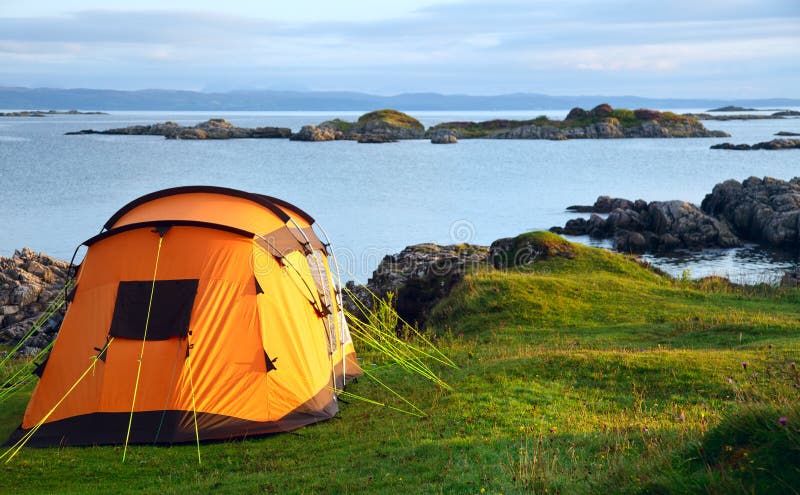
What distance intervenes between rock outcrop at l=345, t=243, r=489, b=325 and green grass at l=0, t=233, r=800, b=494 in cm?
639

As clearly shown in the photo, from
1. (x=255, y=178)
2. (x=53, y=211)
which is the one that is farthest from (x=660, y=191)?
(x=53, y=211)

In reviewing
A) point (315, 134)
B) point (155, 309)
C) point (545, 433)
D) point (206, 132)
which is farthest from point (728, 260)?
point (206, 132)

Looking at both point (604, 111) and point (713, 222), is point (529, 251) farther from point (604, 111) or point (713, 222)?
point (604, 111)

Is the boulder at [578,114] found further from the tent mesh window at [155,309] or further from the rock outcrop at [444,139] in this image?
the tent mesh window at [155,309]

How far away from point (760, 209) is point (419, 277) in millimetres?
35284

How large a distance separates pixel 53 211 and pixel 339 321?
56.5 metres

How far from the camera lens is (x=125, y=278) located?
13.1m

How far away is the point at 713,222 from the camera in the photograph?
5147 centimetres

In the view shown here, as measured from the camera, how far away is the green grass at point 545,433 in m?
7.03

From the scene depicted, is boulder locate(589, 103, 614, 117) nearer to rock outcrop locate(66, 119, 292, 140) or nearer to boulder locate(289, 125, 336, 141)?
boulder locate(289, 125, 336, 141)

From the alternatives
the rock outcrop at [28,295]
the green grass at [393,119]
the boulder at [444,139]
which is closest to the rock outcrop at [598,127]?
the green grass at [393,119]

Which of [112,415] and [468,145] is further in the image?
[468,145]

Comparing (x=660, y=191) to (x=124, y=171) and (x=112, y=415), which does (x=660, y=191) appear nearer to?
(x=124, y=171)

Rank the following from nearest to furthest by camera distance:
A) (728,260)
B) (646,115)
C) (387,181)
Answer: (728,260)
(387,181)
(646,115)
